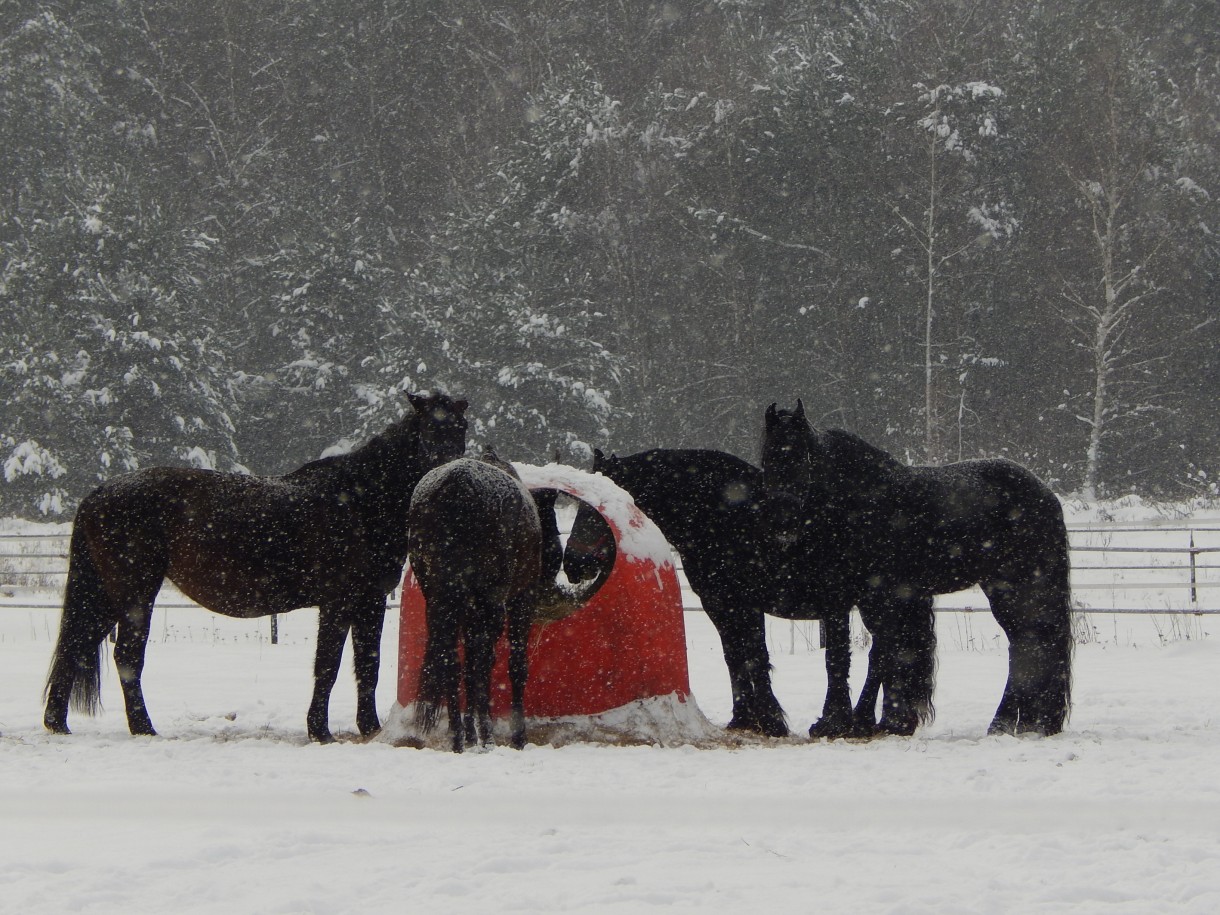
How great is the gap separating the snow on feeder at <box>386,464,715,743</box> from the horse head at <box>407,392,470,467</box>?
2.29ft

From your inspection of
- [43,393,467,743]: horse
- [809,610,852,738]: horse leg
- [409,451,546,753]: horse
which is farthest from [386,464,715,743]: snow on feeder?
[809,610,852,738]: horse leg

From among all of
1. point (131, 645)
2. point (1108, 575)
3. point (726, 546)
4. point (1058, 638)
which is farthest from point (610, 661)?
point (1108, 575)

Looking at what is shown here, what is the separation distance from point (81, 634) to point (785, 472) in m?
4.41

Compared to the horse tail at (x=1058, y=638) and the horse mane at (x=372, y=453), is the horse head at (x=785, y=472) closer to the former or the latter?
the horse tail at (x=1058, y=638)

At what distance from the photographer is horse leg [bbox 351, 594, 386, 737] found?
847 centimetres

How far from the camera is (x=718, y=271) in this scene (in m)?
39.1

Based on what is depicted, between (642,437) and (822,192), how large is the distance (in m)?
8.04

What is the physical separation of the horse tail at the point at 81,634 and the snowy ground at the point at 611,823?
0.94ft

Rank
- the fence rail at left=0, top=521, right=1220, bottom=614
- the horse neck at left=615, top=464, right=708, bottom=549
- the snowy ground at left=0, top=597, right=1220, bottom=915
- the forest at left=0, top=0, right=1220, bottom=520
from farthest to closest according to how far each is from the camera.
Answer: the forest at left=0, top=0, right=1220, bottom=520
the fence rail at left=0, top=521, right=1220, bottom=614
the horse neck at left=615, top=464, right=708, bottom=549
the snowy ground at left=0, top=597, right=1220, bottom=915

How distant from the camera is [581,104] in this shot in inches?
1559

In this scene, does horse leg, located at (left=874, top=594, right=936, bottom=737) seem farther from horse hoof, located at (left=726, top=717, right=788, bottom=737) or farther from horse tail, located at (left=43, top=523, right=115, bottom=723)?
horse tail, located at (left=43, top=523, right=115, bottom=723)

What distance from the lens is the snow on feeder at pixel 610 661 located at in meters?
8.20

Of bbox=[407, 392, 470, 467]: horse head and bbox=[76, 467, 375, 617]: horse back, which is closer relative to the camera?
bbox=[407, 392, 470, 467]: horse head

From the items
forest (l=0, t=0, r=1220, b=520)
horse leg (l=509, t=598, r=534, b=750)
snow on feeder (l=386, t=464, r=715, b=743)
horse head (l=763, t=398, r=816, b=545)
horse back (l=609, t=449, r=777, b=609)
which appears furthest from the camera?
forest (l=0, t=0, r=1220, b=520)
